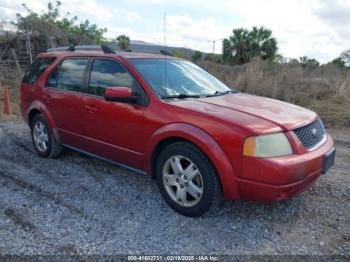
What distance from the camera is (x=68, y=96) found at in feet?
15.7

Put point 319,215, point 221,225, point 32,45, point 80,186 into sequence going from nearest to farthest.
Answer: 1. point 221,225
2. point 319,215
3. point 80,186
4. point 32,45

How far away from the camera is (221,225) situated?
345 centimetres

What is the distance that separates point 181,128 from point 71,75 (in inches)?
87.6

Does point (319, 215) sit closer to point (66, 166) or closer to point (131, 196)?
point (131, 196)

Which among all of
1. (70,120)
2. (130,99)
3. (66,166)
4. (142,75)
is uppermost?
(142,75)

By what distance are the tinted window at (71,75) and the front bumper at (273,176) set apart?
262 centimetres

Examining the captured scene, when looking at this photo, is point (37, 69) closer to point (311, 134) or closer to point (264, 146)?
point (264, 146)

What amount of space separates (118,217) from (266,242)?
1.48 m

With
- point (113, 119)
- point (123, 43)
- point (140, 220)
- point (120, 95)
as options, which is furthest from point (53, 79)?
point (123, 43)

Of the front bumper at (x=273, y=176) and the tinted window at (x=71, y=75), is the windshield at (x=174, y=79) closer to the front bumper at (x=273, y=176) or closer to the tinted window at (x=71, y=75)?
the tinted window at (x=71, y=75)

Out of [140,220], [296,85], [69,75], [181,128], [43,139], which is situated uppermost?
[69,75]

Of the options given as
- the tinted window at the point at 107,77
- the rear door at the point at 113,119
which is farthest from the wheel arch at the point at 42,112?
the tinted window at the point at 107,77

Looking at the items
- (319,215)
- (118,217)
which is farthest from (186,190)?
(319,215)

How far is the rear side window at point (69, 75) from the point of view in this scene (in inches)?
186
